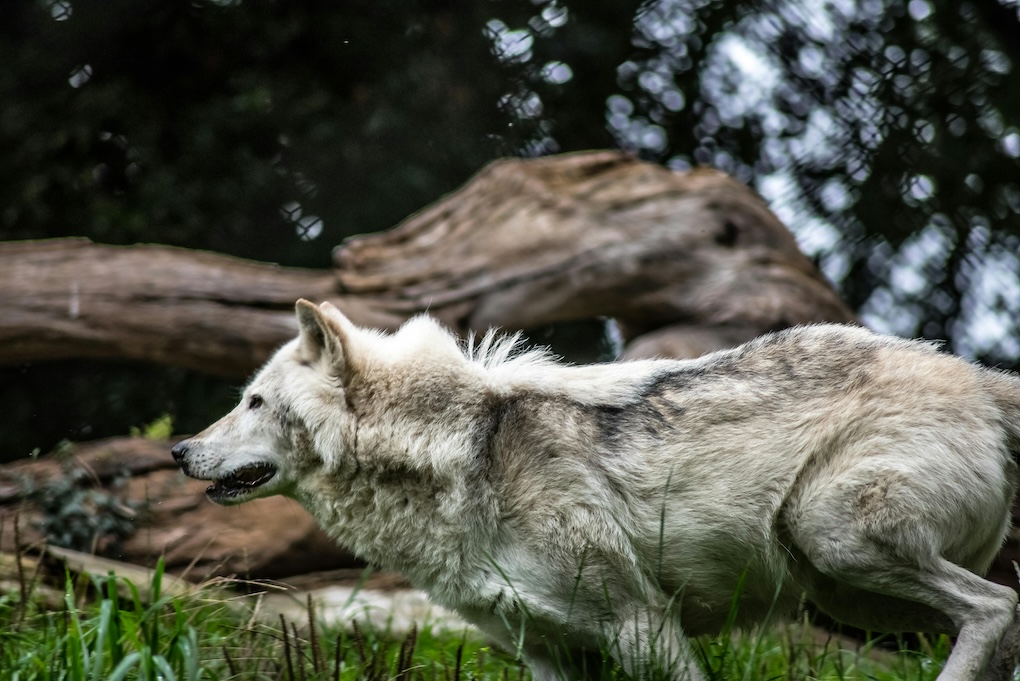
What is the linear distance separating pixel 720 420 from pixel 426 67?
5.71 metres

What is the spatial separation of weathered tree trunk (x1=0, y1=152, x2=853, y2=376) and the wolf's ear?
2.35 m

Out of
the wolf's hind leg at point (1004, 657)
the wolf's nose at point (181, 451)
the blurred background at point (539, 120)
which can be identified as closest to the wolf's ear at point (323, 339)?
the wolf's nose at point (181, 451)

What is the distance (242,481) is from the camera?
13.5 feet

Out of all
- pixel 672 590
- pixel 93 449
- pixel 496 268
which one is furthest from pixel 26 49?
pixel 672 590

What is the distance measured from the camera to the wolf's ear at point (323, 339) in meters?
3.96

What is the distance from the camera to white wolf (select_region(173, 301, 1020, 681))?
133 inches

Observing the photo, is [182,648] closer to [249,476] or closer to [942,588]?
[249,476]

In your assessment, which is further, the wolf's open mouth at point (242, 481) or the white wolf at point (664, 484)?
the wolf's open mouth at point (242, 481)

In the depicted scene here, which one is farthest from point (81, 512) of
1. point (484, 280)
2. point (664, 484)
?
point (664, 484)

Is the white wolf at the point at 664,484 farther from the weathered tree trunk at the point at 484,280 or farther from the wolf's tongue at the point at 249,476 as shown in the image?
the weathered tree trunk at the point at 484,280

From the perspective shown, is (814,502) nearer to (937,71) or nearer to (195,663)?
(195,663)

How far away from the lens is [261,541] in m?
6.28

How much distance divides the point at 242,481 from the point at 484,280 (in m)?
2.76

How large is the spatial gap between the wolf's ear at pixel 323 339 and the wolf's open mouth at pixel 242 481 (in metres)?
0.50
